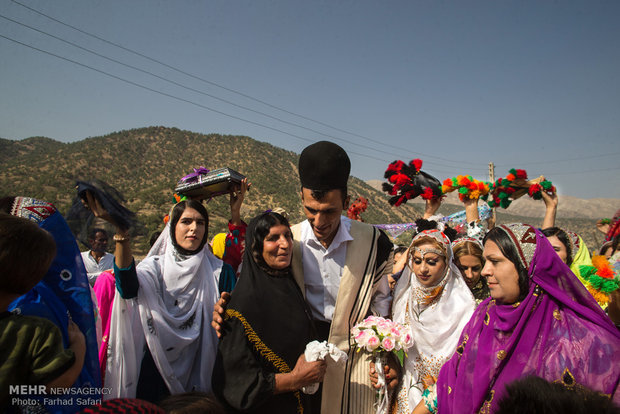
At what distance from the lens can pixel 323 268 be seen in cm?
263

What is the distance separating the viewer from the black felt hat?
93.8 inches

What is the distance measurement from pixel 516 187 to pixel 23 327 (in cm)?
523

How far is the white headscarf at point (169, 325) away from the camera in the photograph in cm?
254

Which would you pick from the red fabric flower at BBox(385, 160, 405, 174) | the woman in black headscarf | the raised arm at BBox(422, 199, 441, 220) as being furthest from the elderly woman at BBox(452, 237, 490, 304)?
the woman in black headscarf

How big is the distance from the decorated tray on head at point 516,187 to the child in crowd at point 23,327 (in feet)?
15.5

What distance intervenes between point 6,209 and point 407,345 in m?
2.66

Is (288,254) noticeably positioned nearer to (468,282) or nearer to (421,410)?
(421,410)

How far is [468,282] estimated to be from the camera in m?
3.41

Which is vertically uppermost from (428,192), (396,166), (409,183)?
(396,166)

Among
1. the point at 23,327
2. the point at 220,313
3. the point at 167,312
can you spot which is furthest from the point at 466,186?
the point at 23,327

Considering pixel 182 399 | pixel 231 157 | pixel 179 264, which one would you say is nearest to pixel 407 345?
pixel 182 399

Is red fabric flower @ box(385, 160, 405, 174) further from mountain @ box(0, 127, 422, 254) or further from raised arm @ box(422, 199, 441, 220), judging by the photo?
mountain @ box(0, 127, 422, 254)

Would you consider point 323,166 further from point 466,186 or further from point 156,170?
point 156,170

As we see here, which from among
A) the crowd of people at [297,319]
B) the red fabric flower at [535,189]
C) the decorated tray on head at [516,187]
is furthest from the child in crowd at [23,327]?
the red fabric flower at [535,189]
